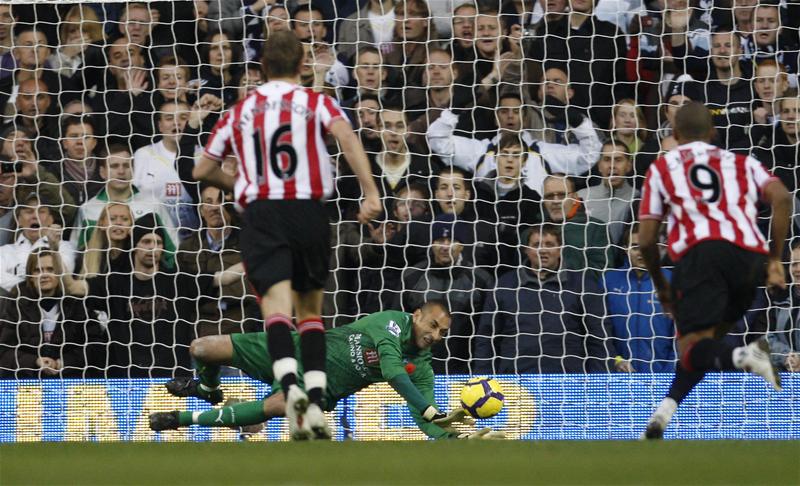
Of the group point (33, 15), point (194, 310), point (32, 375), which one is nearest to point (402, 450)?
point (194, 310)

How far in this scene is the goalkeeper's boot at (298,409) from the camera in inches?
195

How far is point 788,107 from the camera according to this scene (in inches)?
360

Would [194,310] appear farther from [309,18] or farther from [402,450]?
[402,450]

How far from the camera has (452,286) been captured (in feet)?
29.9

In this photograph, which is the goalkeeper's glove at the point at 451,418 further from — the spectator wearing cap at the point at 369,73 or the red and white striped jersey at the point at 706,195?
the spectator wearing cap at the point at 369,73

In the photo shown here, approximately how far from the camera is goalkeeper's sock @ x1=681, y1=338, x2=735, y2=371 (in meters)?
5.31

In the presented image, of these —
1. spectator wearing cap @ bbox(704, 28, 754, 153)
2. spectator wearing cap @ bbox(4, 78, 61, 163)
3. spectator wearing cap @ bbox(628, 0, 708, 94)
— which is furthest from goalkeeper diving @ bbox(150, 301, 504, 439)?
Result: spectator wearing cap @ bbox(628, 0, 708, 94)

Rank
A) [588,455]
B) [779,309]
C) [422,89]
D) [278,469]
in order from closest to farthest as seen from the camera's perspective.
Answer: [278,469]
[588,455]
[779,309]
[422,89]

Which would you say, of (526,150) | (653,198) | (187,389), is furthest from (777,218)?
(187,389)

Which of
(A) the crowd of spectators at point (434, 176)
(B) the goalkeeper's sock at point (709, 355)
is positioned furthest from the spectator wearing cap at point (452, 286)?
(B) the goalkeeper's sock at point (709, 355)

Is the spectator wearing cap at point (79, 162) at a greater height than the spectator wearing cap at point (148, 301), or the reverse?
the spectator wearing cap at point (79, 162)

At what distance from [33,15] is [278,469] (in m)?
7.47

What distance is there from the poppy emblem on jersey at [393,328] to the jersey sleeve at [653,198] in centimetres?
238

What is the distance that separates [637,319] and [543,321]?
0.72 meters
